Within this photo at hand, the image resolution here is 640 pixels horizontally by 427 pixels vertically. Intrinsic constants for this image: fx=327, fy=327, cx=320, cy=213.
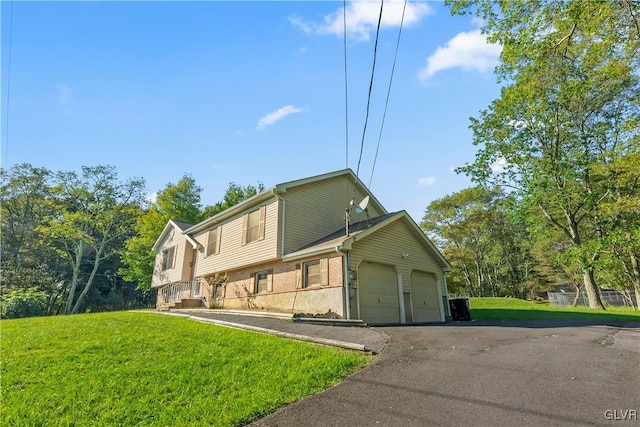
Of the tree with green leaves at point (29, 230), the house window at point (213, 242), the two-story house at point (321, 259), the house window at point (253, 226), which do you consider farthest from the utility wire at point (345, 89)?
the tree with green leaves at point (29, 230)

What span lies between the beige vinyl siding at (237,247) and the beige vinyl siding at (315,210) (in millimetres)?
638

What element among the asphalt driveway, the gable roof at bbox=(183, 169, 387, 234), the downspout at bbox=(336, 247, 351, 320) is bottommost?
the asphalt driveway

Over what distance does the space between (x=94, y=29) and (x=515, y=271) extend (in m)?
49.4

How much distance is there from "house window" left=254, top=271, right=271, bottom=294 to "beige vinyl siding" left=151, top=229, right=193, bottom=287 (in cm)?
832

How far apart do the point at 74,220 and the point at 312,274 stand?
101ft

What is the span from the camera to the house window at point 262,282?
14.7m

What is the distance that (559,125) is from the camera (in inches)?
854

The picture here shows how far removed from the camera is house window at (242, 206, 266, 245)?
15.2m

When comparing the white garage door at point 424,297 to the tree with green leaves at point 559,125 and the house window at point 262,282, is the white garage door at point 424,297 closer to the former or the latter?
the house window at point 262,282

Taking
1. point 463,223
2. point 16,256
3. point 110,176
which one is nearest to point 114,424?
point 110,176

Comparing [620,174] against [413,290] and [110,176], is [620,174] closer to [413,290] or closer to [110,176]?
[413,290]

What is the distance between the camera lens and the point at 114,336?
318 inches

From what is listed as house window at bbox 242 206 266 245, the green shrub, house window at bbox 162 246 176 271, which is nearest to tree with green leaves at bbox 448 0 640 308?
house window at bbox 242 206 266 245

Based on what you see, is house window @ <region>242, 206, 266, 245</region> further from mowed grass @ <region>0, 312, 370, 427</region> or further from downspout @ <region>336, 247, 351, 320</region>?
mowed grass @ <region>0, 312, 370, 427</region>
